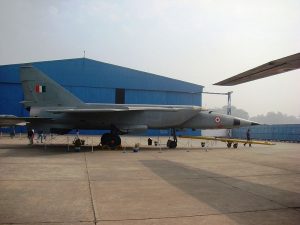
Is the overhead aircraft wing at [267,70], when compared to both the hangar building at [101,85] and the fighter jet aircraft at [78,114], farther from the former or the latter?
the hangar building at [101,85]

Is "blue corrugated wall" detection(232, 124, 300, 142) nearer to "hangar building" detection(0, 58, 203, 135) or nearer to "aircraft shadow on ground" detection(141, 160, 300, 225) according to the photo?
"hangar building" detection(0, 58, 203, 135)

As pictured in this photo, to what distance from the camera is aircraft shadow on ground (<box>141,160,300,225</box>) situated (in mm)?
5227

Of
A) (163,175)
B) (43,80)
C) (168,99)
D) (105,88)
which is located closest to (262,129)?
(168,99)

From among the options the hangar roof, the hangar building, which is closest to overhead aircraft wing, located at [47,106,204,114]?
the hangar building

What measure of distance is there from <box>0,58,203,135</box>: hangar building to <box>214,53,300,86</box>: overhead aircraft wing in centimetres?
3570

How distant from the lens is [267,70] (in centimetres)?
652

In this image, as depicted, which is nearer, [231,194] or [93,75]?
[231,194]

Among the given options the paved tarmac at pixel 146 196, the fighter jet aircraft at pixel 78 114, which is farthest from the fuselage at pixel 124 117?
the paved tarmac at pixel 146 196

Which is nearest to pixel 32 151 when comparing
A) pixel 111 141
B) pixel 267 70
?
pixel 111 141

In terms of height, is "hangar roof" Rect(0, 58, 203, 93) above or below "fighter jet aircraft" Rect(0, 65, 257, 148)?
above

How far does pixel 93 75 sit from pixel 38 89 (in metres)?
25.1

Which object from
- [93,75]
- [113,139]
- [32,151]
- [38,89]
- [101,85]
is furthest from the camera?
[101,85]

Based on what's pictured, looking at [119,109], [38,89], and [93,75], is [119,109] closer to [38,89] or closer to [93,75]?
[38,89]

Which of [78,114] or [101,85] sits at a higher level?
[101,85]
